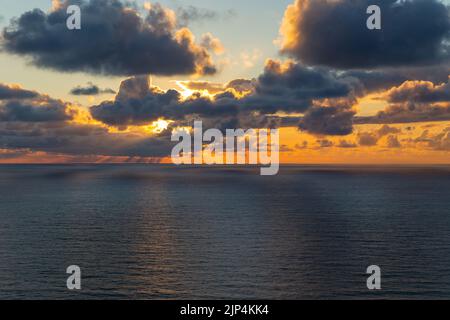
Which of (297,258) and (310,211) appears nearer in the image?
(297,258)

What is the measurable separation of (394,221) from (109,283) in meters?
80.3

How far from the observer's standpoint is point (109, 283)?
67625mm

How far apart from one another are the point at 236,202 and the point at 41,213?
68.1 meters

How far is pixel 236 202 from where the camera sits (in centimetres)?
17862

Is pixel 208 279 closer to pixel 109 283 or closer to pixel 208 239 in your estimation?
pixel 109 283

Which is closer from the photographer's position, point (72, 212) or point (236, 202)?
point (72, 212)

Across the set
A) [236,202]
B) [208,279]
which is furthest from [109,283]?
[236,202]
